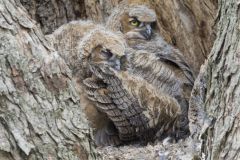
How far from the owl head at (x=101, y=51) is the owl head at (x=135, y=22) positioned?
35 centimetres

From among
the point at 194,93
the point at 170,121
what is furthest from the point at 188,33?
the point at 194,93

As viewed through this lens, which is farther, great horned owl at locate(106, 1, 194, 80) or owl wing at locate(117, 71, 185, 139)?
great horned owl at locate(106, 1, 194, 80)

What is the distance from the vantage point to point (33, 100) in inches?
86.8

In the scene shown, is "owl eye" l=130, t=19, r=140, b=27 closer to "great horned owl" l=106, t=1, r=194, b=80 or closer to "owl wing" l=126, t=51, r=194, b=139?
"great horned owl" l=106, t=1, r=194, b=80

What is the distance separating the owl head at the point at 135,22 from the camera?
13.2 feet

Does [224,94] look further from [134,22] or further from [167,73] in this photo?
[134,22]

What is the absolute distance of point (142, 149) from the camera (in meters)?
3.56

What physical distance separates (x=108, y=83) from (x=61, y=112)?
1.29 m

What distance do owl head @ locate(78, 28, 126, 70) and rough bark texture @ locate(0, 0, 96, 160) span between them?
1297 mm

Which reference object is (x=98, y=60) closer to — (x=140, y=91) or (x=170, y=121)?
(x=140, y=91)

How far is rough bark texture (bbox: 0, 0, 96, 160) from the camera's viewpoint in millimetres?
2164

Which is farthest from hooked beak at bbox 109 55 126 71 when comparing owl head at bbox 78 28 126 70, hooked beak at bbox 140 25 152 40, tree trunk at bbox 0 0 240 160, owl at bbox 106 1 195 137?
tree trunk at bbox 0 0 240 160

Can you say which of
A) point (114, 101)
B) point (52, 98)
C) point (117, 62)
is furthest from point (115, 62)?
point (52, 98)

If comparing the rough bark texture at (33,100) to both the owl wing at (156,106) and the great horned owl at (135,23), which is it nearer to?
the owl wing at (156,106)
